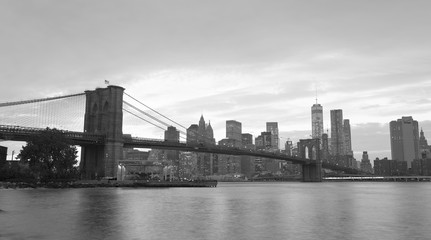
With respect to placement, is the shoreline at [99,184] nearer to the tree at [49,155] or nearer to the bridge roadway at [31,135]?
the tree at [49,155]

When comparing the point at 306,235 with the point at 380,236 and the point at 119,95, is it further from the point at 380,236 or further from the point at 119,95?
the point at 119,95

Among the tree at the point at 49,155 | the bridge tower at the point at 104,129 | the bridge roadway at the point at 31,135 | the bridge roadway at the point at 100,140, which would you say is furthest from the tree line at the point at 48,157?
the bridge tower at the point at 104,129

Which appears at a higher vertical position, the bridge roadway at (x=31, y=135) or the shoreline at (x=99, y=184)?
the bridge roadway at (x=31, y=135)

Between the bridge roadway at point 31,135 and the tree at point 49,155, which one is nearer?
the tree at point 49,155

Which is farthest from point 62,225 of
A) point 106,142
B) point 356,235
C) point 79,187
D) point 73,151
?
point 106,142

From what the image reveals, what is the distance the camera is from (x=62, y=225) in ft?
88.4

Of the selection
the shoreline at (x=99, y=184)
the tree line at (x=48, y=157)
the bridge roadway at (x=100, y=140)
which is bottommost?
the shoreline at (x=99, y=184)

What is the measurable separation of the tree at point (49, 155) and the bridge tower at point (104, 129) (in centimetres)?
1239

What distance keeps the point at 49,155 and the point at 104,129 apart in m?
23.8

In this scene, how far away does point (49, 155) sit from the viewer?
295 ft

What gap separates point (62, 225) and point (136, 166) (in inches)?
3872

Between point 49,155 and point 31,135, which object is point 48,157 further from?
point 31,135

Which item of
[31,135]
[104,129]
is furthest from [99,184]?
[104,129]

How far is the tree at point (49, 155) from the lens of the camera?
8819 centimetres
